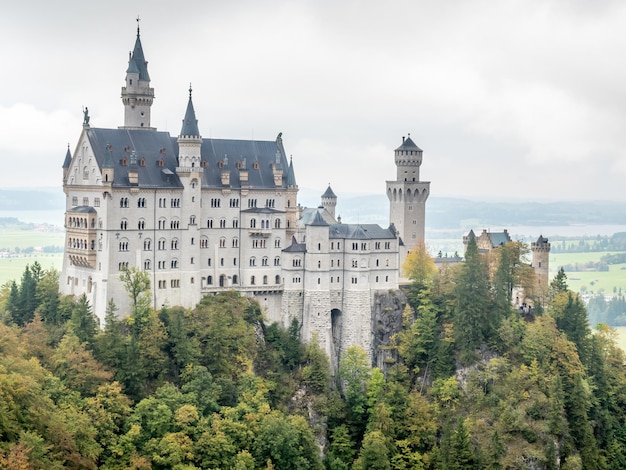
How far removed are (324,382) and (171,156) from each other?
87.8ft

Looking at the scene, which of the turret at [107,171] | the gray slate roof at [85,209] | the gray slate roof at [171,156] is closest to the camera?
the turret at [107,171]

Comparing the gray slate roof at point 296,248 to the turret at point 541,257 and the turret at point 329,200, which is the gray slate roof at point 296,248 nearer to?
the turret at point 329,200

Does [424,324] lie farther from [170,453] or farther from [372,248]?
[170,453]

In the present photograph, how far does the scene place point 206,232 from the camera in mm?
106125

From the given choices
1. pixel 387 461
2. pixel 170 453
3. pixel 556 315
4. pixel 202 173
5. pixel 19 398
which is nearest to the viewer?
pixel 19 398

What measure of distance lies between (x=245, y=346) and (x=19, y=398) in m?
27.7

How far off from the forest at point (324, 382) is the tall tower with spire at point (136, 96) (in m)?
17.6

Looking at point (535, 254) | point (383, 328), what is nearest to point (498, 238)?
point (535, 254)

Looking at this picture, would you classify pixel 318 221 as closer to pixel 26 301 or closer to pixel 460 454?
pixel 460 454

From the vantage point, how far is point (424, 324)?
359 ft

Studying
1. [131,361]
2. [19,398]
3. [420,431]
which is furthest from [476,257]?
[19,398]

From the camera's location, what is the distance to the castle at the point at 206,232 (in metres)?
101

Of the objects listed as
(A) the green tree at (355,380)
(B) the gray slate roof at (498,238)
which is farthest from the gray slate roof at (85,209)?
(B) the gray slate roof at (498,238)

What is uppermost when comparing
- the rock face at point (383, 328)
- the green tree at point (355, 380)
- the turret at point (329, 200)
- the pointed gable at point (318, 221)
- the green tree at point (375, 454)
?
the turret at point (329, 200)
